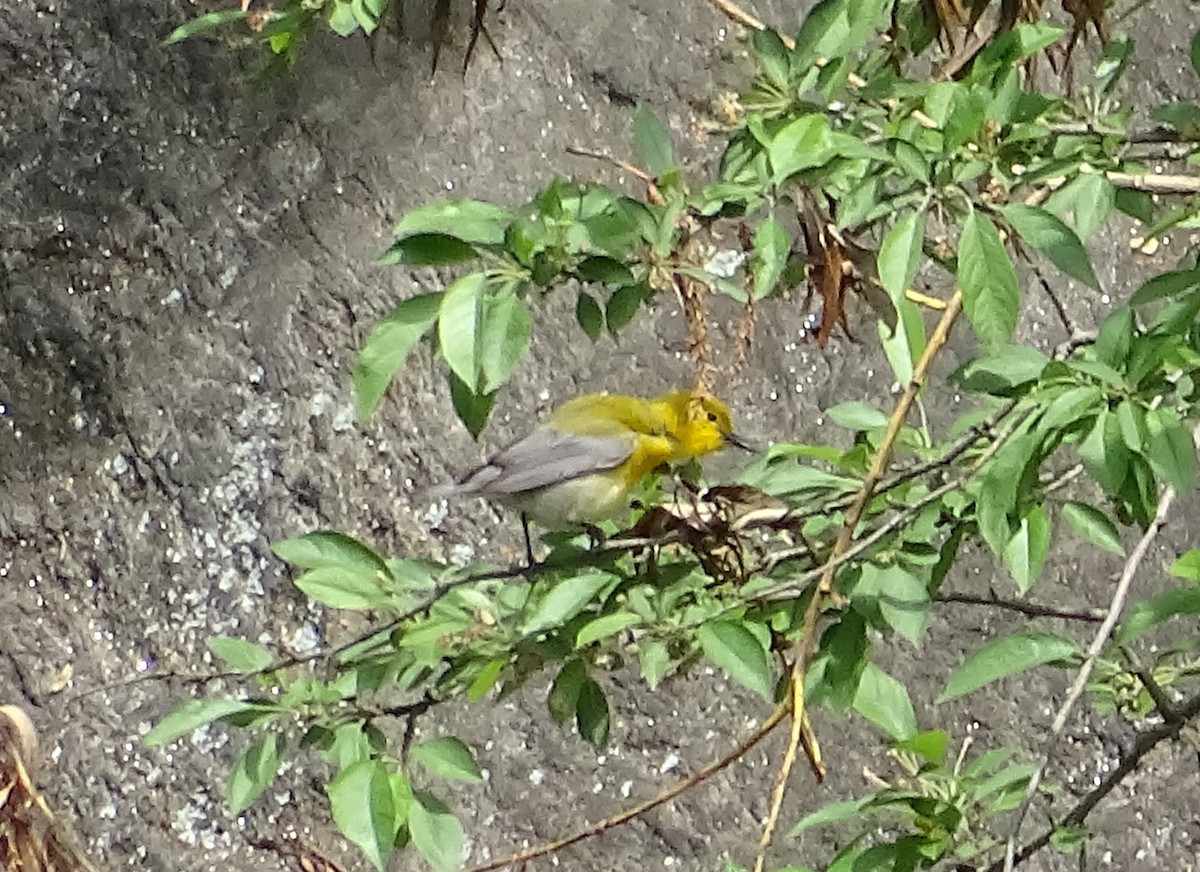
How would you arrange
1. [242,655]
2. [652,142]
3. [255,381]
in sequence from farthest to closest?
[255,381]
[242,655]
[652,142]

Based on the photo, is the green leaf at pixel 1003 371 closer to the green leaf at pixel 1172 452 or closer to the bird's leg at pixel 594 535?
the green leaf at pixel 1172 452


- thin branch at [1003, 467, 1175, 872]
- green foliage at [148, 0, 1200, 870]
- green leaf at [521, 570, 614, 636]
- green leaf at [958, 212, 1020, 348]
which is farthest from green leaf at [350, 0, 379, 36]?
thin branch at [1003, 467, 1175, 872]

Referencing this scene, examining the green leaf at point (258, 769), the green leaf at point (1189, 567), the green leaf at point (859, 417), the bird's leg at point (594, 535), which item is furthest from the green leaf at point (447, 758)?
the green leaf at point (1189, 567)

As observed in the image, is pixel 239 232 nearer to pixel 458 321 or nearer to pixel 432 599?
pixel 432 599

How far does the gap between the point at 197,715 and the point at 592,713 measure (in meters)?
0.31

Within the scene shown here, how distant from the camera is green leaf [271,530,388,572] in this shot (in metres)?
1.00

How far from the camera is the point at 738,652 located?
823mm

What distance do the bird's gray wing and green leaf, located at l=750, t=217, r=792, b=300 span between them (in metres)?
0.75

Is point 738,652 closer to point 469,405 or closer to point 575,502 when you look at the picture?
point 469,405

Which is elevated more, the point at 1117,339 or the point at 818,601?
the point at 1117,339

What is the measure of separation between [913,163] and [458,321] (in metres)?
0.28

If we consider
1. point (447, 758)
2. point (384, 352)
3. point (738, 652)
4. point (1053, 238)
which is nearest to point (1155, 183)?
point (1053, 238)

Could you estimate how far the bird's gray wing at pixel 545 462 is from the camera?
1.47m

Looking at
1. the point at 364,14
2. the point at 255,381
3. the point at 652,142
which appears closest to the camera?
the point at 652,142
